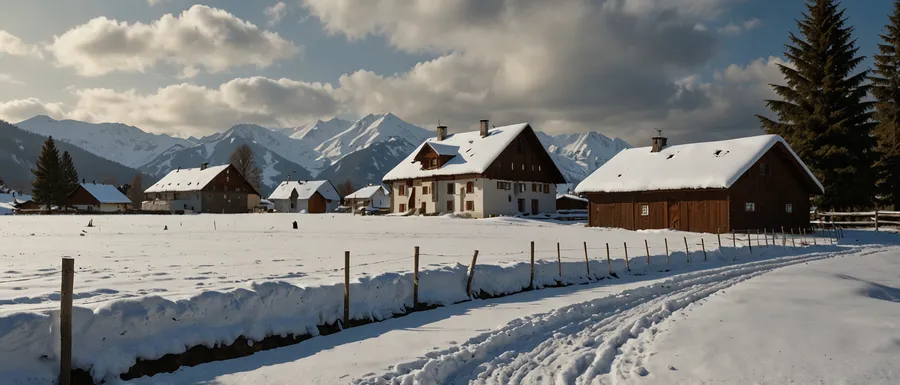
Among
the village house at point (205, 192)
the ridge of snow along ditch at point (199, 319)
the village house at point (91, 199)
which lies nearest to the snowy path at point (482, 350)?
the ridge of snow along ditch at point (199, 319)

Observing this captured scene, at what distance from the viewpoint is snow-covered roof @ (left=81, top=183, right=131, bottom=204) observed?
9150 cm

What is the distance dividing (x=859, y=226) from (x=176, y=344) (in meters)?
49.0

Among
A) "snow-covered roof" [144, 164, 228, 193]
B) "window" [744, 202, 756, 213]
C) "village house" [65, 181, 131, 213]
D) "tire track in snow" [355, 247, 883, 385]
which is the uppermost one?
"snow-covered roof" [144, 164, 228, 193]

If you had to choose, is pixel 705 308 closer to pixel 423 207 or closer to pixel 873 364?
pixel 873 364

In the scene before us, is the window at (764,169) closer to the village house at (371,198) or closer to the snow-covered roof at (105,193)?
the village house at (371,198)

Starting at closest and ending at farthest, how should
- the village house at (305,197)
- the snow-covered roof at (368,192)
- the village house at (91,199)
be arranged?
the village house at (91,199) < the village house at (305,197) < the snow-covered roof at (368,192)

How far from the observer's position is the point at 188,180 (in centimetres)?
8919

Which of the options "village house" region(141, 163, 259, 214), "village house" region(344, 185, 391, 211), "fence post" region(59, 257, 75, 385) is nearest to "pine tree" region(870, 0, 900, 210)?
"fence post" region(59, 257, 75, 385)

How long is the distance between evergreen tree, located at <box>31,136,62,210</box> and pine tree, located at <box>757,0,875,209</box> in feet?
300

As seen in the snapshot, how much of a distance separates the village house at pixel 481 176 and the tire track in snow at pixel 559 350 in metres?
36.8

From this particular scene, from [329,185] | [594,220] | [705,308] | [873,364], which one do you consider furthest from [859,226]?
[329,185]

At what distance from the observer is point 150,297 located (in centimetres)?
912

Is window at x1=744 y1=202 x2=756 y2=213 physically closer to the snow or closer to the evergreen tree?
the snow

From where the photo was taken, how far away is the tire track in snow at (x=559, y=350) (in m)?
Answer: 8.20
